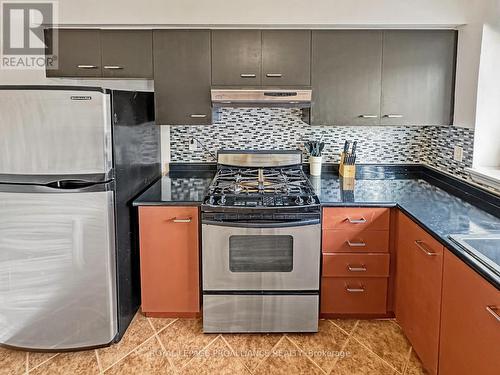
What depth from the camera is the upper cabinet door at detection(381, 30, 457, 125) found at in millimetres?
3059

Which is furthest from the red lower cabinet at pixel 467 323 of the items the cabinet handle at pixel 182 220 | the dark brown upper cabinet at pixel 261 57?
the dark brown upper cabinet at pixel 261 57

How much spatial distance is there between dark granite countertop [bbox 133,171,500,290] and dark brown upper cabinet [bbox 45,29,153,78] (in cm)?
81

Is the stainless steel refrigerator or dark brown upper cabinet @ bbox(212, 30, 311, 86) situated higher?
dark brown upper cabinet @ bbox(212, 30, 311, 86)

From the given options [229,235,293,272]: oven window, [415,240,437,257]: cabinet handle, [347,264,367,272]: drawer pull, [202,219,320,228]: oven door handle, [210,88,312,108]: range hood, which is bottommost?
[347,264,367,272]: drawer pull

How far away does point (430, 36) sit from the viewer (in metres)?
3.05

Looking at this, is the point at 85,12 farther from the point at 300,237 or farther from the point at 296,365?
the point at 296,365

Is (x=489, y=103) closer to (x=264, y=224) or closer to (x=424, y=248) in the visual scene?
(x=424, y=248)

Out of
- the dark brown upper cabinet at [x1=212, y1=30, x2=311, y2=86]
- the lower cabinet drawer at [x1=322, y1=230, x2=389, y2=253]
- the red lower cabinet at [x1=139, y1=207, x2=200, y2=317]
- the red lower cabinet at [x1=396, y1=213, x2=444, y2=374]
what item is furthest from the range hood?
the red lower cabinet at [x1=396, y1=213, x2=444, y2=374]

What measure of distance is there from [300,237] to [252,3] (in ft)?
4.82

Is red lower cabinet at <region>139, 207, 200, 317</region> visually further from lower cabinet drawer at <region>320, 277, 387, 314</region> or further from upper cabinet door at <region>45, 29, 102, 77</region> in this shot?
upper cabinet door at <region>45, 29, 102, 77</region>

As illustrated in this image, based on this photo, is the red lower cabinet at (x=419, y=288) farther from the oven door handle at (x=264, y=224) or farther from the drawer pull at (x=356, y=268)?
the oven door handle at (x=264, y=224)

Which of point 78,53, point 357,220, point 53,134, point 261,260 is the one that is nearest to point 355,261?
point 357,220

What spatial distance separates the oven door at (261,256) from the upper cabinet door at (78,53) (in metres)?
1.31

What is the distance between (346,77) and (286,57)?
416 millimetres
